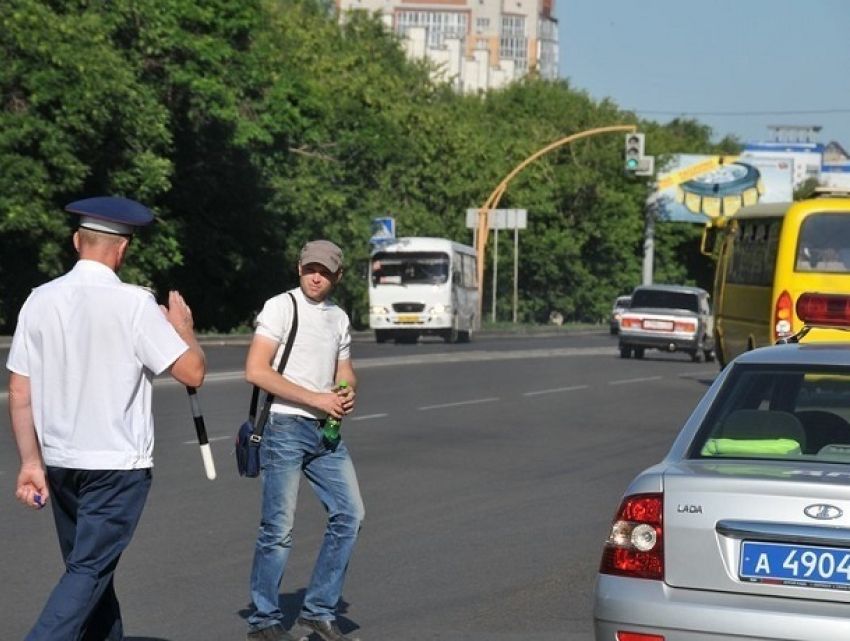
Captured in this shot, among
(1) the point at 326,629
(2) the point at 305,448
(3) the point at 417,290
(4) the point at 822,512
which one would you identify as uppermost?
(4) the point at 822,512

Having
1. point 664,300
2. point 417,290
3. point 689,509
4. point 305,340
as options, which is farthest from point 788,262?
point 417,290

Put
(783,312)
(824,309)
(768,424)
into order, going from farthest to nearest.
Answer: (783,312), (824,309), (768,424)

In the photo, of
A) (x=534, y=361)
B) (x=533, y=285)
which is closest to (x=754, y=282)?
(x=534, y=361)

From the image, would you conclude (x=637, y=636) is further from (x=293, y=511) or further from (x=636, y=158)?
(x=636, y=158)

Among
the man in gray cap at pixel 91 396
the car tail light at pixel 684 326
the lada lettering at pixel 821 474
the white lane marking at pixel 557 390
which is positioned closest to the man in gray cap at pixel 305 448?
the man in gray cap at pixel 91 396

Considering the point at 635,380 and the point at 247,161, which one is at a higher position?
the point at 247,161

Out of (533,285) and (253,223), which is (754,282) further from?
(533,285)

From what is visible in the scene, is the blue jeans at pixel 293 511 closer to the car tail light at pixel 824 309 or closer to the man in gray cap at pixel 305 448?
the man in gray cap at pixel 305 448

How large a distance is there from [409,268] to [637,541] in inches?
1899

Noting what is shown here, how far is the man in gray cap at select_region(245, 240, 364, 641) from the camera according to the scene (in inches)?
304

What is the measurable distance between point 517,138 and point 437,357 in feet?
199

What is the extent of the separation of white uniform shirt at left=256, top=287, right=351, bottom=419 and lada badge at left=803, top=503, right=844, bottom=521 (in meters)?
2.53

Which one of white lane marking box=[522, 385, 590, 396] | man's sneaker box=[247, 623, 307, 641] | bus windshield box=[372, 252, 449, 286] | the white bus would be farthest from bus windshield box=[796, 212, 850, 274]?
bus windshield box=[372, 252, 449, 286]

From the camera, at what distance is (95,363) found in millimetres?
6168
